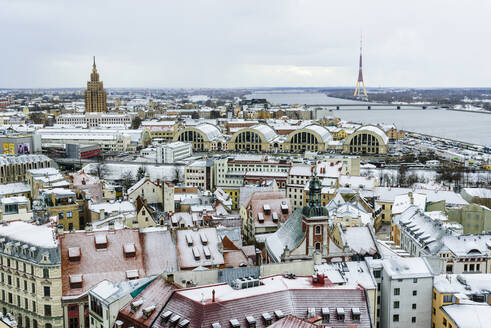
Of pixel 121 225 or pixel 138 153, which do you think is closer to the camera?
pixel 121 225

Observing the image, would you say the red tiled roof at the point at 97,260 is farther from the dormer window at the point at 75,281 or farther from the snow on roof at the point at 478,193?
the snow on roof at the point at 478,193

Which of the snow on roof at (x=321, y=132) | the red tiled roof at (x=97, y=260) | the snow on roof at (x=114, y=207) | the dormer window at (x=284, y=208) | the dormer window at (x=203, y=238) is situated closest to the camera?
the red tiled roof at (x=97, y=260)

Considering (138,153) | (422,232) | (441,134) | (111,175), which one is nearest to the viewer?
(422,232)

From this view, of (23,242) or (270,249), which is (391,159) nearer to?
(270,249)

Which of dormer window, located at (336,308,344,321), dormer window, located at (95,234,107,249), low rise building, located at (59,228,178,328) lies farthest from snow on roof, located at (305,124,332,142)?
dormer window, located at (336,308,344,321)

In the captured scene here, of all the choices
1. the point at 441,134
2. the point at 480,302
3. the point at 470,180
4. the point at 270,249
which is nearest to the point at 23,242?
the point at 270,249

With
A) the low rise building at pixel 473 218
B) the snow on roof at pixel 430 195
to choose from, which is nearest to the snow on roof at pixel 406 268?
the low rise building at pixel 473 218

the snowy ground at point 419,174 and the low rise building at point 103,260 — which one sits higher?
the low rise building at point 103,260

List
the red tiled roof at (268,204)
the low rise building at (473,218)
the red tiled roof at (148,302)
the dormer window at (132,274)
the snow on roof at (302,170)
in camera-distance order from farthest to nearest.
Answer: the snow on roof at (302,170) < the red tiled roof at (268,204) < the low rise building at (473,218) < the dormer window at (132,274) < the red tiled roof at (148,302)
